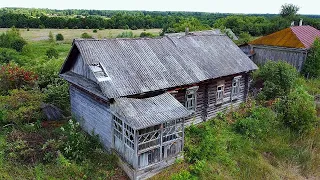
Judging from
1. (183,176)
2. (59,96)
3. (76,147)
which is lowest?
(183,176)

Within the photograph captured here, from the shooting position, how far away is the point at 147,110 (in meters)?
12.4

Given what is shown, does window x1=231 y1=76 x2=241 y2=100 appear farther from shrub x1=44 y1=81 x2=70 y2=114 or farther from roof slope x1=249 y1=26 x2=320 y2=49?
roof slope x1=249 y1=26 x2=320 y2=49

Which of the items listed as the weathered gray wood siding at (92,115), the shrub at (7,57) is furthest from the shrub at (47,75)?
the shrub at (7,57)

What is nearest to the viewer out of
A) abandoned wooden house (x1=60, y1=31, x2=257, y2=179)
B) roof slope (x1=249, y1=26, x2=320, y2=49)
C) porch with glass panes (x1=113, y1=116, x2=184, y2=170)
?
porch with glass panes (x1=113, y1=116, x2=184, y2=170)

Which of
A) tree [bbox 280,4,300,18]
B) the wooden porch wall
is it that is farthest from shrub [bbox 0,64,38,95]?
tree [bbox 280,4,300,18]

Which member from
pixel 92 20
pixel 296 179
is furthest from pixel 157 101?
pixel 92 20

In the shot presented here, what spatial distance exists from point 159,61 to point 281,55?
1983cm

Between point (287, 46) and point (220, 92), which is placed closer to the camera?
point (220, 92)

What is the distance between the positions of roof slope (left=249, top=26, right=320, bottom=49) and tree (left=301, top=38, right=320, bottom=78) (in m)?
0.72

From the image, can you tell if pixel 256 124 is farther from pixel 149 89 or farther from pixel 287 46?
pixel 287 46

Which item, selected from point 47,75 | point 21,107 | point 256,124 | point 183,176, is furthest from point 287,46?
point 21,107

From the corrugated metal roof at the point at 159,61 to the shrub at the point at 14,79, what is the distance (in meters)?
8.75

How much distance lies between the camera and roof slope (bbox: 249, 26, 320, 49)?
28.7 m

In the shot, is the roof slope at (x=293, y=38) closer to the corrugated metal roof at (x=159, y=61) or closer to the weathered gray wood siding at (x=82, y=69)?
the corrugated metal roof at (x=159, y=61)
